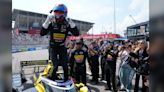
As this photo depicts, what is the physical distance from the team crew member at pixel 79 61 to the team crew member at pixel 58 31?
2.46 metres

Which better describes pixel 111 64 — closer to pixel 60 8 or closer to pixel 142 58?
pixel 142 58

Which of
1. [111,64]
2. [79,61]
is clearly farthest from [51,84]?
[111,64]

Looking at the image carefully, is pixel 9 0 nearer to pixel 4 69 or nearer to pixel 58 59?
pixel 4 69

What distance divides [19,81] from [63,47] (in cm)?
183

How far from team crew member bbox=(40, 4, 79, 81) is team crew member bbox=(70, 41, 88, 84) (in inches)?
97.0

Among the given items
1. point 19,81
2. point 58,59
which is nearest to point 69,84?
point 58,59

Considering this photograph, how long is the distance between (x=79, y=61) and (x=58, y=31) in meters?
2.85

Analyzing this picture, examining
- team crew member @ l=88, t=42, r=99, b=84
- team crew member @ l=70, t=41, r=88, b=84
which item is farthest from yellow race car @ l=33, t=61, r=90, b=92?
team crew member @ l=88, t=42, r=99, b=84

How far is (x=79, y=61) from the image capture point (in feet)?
24.0

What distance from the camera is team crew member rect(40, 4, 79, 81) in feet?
14.4

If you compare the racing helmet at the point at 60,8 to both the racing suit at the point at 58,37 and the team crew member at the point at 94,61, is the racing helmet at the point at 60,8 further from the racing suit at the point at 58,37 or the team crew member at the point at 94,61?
the team crew member at the point at 94,61

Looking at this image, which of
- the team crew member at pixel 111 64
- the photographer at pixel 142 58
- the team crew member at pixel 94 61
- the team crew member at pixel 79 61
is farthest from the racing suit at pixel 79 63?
the team crew member at pixel 94 61

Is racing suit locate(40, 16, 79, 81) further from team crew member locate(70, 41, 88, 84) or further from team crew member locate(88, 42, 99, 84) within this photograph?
team crew member locate(88, 42, 99, 84)

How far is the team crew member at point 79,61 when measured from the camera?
7.14 metres
